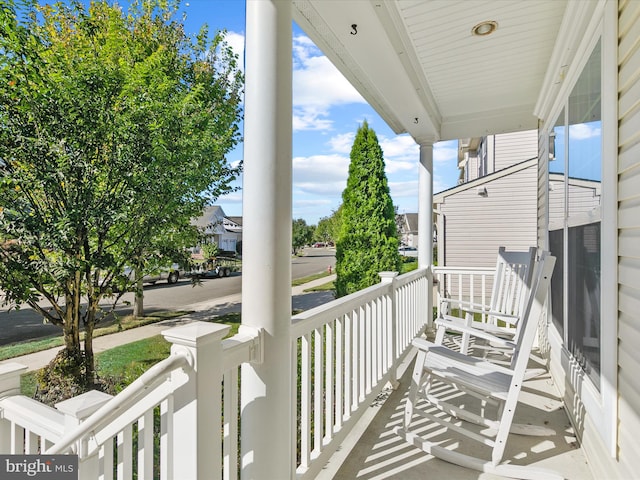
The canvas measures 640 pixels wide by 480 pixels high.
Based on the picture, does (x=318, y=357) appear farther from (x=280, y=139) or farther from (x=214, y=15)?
(x=214, y=15)

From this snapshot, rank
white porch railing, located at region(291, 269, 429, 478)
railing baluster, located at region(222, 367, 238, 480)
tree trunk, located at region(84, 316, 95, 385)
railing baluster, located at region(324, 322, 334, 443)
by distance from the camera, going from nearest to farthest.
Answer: railing baluster, located at region(222, 367, 238, 480) < white porch railing, located at region(291, 269, 429, 478) < railing baluster, located at region(324, 322, 334, 443) < tree trunk, located at region(84, 316, 95, 385)

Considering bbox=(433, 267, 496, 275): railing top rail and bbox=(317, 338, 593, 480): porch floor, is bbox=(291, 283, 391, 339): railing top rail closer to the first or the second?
bbox=(317, 338, 593, 480): porch floor

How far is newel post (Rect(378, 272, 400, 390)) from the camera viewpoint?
2805 millimetres

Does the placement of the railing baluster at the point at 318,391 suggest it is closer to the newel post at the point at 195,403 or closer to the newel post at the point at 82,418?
the newel post at the point at 195,403

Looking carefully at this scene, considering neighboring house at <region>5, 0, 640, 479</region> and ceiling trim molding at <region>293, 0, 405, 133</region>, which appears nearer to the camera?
neighboring house at <region>5, 0, 640, 479</region>

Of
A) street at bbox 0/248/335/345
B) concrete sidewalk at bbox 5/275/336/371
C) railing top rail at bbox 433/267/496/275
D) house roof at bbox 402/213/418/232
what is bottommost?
concrete sidewalk at bbox 5/275/336/371

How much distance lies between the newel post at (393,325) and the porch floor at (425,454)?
334 mm

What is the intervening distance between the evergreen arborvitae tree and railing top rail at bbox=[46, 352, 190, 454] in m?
5.43

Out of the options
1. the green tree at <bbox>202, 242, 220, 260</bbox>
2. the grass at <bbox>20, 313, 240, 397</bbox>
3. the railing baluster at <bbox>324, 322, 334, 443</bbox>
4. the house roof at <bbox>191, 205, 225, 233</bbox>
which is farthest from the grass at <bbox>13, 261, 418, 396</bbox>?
the railing baluster at <bbox>324, 322, 334, 443</bbox>

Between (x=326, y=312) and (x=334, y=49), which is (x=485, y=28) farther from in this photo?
(x=326, y=312)

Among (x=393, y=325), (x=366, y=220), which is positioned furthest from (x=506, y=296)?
(x=366, y=220)

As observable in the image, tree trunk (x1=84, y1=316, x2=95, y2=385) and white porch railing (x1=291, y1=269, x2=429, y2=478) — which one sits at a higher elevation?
white porch railing (x1=291, y1=269, x2=429, y2=478)

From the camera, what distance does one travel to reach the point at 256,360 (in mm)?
1207

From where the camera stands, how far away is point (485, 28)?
2.41 m
